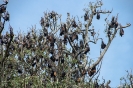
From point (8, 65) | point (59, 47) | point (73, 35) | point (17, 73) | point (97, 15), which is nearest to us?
point (59, 47)

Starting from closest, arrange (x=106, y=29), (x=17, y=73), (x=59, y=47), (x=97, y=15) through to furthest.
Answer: (x=59, y=47), (x=17, y=73), (x=106, y=29), (x=97, y=15)

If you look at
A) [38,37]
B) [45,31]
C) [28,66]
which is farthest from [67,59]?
[45,31]

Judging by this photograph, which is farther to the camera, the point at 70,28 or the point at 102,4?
the point at 102,4

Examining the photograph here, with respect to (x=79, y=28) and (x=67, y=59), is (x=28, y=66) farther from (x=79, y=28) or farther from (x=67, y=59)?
(x=79, y=28)

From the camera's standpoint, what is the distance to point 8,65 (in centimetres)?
1533

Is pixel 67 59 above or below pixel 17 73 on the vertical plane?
above

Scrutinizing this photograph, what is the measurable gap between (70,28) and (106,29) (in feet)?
11.8

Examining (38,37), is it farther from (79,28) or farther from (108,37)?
(108,37)

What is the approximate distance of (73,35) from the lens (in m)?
19.9

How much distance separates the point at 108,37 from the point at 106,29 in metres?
0.83

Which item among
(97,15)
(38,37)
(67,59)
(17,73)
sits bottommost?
(17,73)

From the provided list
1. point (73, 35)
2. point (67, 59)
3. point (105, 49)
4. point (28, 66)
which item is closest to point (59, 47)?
point (67, 59)

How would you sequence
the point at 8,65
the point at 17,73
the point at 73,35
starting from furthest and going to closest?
the point at 73,35
the point at 17,73
the point at 8,65

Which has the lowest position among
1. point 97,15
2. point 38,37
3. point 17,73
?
point 17,73
